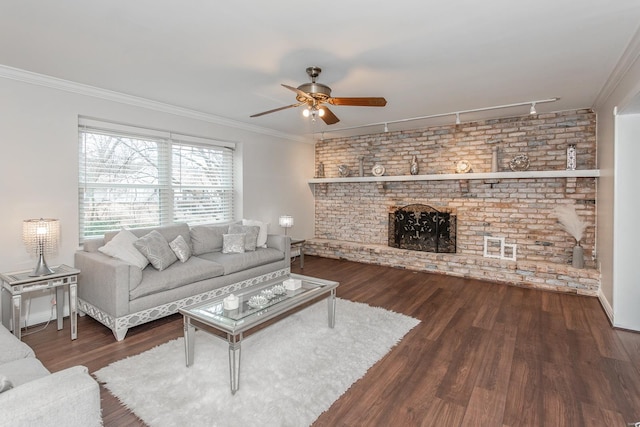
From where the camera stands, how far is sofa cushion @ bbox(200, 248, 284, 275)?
4.01 m

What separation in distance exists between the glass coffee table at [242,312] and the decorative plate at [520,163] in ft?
12.0

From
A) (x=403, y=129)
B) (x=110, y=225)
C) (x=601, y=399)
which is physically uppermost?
(x=403, y=129)

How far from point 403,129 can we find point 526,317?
3.72m

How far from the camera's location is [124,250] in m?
3.31

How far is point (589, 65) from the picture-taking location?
119 inches

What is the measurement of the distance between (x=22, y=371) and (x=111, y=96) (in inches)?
125

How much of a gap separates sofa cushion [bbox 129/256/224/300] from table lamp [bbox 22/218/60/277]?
82 cm

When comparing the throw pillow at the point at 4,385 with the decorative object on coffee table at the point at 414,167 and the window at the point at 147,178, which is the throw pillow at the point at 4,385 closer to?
the window at the point at 147,178

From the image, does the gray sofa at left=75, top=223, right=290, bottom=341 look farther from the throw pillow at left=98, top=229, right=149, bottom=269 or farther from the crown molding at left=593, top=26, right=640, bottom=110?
the crown molding at left=593, top=26, right=640, bottom=110

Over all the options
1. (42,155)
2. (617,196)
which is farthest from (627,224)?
(42,155)

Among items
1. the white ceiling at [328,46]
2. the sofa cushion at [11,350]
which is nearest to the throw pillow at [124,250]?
the sofa cushion at [11,350]

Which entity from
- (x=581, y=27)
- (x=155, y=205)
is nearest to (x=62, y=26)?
(x=155, y=205)

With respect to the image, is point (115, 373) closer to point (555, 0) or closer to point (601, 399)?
point (601, 399)

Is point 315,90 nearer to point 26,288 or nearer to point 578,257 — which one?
point 26,288
